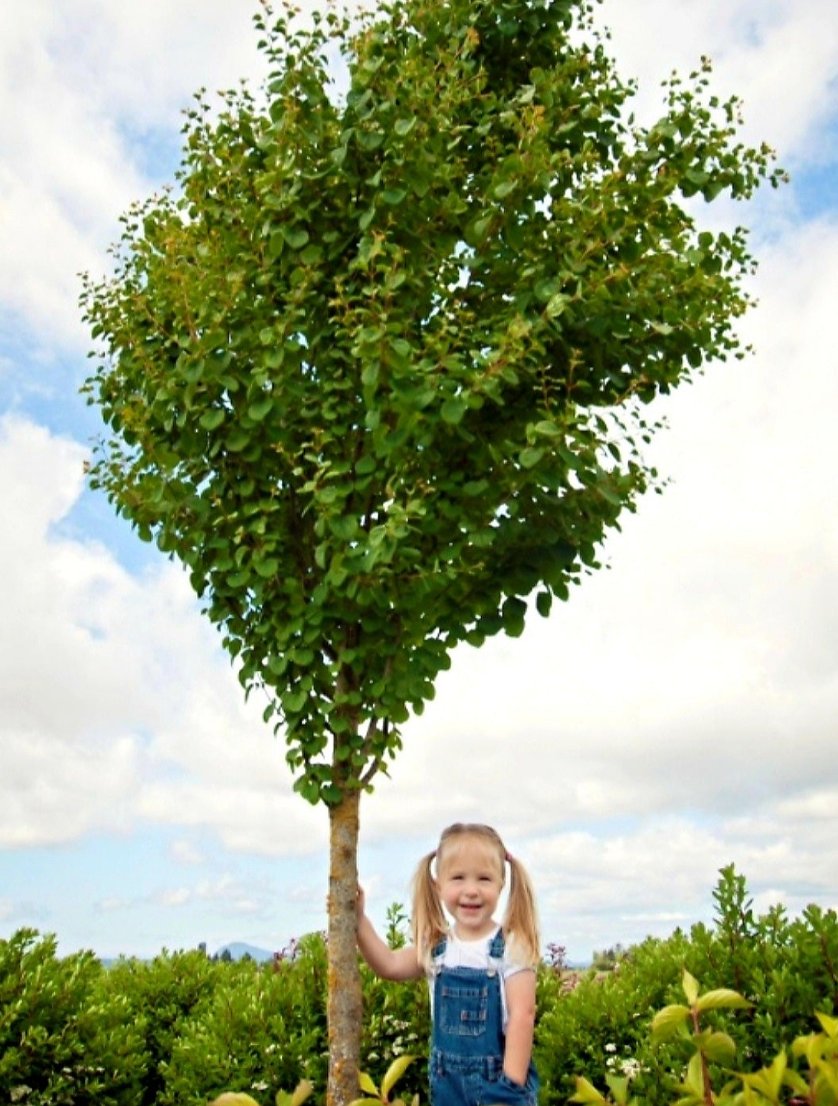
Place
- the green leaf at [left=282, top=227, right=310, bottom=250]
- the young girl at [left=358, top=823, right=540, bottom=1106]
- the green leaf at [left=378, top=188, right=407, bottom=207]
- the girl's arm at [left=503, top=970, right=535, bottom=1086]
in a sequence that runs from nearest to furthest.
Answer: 1. the girl's arm at [left=503, top=970, right=535, bottom=1086]
2. the young girl at [left=358, top=823, right=540, bottom=1106]
3. the green leaf at [left=378, top=188, right=407, bottom=207]
4. the green leaf at [left=282, top=227, right=310, bottom=250]

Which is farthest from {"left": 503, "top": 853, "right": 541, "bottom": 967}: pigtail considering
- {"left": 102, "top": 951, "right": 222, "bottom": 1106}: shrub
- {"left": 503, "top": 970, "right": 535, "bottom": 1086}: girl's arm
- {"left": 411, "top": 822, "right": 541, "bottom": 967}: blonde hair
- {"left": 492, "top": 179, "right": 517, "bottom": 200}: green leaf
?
{"left": 492, "top": 179, "right": 517, "bottom": 200}: green leaf

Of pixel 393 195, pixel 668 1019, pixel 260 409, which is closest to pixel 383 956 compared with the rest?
pixel 260 409

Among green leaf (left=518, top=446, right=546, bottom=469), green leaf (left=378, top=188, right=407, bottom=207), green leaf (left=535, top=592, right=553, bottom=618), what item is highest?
green leaf (left=378, top=188, right=407, bottom=207)

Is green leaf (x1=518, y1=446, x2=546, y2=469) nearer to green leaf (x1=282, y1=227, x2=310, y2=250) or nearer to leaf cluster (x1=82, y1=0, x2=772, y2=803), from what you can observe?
leaf cluster (x1=82, y1=0, x2=772, y2=803)

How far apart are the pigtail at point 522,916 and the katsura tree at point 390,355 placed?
50.5 inches

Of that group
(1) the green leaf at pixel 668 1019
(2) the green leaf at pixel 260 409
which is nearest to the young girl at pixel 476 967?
(2) the green leaf at pixel 260 409

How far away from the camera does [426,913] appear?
6262 mm

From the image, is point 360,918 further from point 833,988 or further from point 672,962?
point 833,988

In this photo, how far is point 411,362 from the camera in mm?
6520

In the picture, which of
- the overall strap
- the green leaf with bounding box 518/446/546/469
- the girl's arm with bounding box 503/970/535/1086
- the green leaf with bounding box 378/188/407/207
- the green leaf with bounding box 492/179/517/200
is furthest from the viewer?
the green leaf with bounding box 378/188/407/207

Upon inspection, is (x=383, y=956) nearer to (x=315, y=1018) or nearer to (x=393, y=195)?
(x=315, y=1018)

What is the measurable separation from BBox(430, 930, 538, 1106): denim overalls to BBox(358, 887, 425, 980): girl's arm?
1.52 feet

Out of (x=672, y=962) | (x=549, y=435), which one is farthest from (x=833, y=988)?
(x=549, y=435)

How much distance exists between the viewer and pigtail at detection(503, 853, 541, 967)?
5.95m
